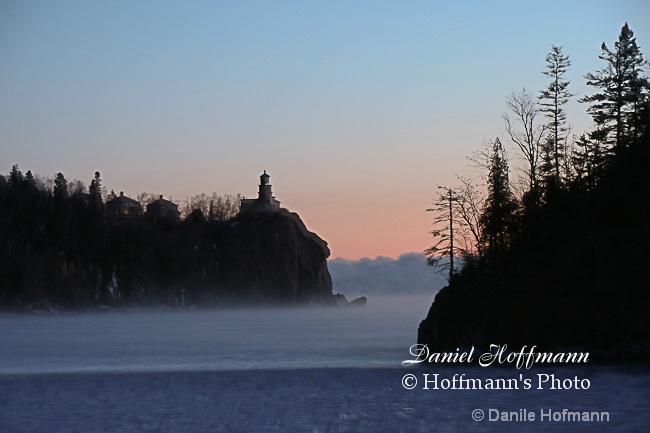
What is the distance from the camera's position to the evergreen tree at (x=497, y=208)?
4735cm

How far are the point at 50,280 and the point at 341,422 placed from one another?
131445mm

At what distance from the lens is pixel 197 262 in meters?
169

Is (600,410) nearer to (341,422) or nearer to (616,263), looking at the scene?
(341,422)

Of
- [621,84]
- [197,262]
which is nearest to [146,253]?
[197,262]

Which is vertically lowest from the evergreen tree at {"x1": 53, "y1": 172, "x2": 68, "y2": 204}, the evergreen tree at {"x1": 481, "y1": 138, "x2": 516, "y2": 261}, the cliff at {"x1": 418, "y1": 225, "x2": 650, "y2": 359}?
the cliff at {"x1": 418, "y1": 225, "x2": 650, "y2": 359}

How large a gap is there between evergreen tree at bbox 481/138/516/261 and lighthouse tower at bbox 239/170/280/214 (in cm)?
12111

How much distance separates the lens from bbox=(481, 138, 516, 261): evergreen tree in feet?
155

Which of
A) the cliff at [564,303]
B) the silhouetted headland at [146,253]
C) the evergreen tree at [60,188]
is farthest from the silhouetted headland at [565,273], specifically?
the evergreen tree at [60,188]

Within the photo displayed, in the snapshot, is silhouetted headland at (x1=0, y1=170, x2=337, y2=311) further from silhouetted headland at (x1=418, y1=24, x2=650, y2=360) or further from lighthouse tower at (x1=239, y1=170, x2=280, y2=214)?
silhouetted headland at (x1=418, y1=24, x2=650, y2=360)

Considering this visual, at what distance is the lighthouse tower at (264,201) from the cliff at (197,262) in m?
2.41

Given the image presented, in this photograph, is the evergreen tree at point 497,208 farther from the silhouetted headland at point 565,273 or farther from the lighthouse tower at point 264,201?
the lighthouse tower at point 264,201

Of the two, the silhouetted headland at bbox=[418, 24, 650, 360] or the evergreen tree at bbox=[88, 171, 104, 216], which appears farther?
the evergreen tree at bbox=[88, 171, 104, 216]

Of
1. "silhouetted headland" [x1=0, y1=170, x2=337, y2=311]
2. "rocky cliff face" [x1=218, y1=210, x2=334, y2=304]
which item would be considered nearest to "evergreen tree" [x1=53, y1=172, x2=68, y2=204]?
"silhouetted headland" [x1=0, y1=170, x2=337, y2=311]

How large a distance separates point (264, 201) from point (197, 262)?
19.7m
